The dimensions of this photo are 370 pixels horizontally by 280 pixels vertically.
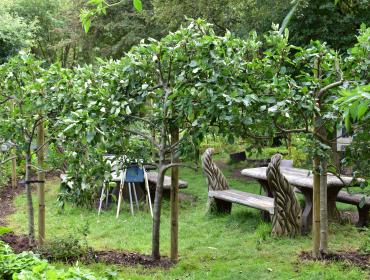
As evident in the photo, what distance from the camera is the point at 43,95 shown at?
20.7 ft

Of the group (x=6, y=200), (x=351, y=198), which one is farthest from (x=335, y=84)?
(x=6, y=200)

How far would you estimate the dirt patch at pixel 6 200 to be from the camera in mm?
10148

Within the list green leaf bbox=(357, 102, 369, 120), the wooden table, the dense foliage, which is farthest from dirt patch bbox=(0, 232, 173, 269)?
green leaf bbox=(357, 102, 369, 120)

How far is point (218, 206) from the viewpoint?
31.4ft

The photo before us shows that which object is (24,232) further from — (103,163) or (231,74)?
(231,74)

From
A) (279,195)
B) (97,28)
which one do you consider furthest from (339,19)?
(97,28)

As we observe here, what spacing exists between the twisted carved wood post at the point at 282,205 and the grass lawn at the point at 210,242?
0.16 meters

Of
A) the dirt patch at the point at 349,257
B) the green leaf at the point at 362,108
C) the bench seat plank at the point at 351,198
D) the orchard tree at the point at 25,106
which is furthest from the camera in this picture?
the bench seat plank at the point at 351,198

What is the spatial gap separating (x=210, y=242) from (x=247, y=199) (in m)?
1.24

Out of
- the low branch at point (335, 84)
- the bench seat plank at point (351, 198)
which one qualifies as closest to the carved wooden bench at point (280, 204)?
the bench seat plank at point (351, 198)

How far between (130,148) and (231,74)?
1.74 metres

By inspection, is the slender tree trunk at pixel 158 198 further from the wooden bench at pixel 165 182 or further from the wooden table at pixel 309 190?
the wooden bench at pixel 165 182

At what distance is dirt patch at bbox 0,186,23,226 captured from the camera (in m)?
10.1

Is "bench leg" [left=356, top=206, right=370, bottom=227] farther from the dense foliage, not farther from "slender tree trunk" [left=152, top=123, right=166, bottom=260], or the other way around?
the dense foliage
